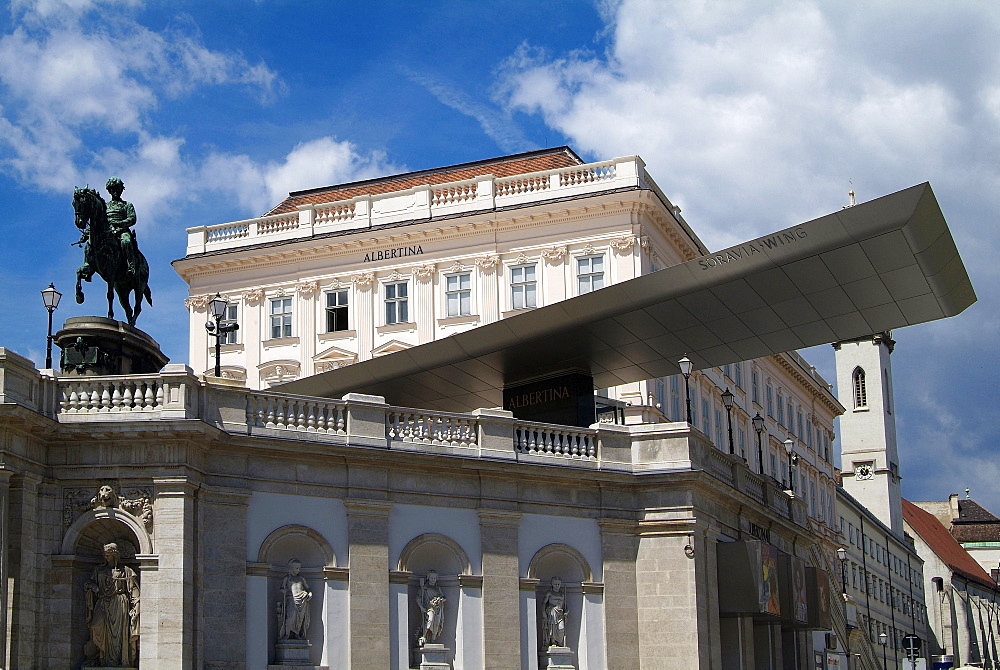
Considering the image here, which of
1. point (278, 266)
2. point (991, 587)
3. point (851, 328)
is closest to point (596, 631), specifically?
point (851, 328)

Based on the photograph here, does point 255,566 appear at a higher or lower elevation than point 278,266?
lower

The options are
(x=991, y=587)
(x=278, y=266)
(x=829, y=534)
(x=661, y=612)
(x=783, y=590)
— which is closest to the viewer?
(x=661, y=612)

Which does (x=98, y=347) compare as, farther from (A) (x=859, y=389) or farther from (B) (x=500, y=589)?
(A) (x=859, y=389)

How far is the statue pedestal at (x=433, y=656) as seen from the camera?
30766mm

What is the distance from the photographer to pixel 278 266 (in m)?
66.6

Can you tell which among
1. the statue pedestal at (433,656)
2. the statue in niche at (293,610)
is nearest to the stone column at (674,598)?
the statue pedestal at (433,656)

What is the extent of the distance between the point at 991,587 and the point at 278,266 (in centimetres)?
11066

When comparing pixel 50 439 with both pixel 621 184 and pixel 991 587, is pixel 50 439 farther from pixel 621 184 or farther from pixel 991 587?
pixel 991 587

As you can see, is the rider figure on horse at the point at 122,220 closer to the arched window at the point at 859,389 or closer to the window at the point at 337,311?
the window at the point at 337,311

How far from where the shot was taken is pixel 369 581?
3027cm

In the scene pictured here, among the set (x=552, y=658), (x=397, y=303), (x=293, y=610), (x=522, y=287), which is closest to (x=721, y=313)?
(x=552, y=658)

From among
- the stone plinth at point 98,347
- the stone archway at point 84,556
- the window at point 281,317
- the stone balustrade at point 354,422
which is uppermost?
the window at point 281,317

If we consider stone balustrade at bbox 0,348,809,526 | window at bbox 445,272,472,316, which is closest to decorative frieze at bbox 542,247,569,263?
window at bbox 445,272,472,316

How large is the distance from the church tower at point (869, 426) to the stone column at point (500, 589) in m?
104
